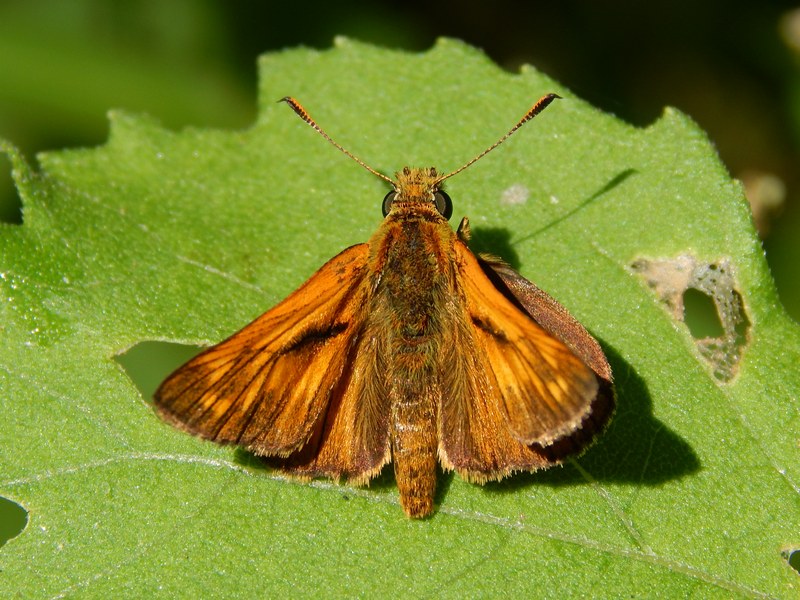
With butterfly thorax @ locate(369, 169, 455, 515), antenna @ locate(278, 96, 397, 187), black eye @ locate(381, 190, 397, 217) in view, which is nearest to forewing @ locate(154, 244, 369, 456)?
butterfly thorax @ locate(369, 169, 455, 515)

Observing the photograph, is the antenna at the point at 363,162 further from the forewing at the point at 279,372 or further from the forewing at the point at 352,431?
the forewing at the point at 352,431

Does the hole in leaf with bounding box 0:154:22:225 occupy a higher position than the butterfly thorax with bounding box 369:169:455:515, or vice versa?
the hole in leaf with bounding box 0:154:22:225

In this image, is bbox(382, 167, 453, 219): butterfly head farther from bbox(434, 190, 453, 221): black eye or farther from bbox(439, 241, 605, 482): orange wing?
bbox(439, 241, 605, 482): orange wing

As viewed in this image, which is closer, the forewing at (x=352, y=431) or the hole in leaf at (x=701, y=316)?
the forewing at (x=352, y=431)

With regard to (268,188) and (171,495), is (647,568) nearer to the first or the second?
(171,495)

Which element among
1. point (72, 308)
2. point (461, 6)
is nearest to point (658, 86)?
point (461, 6)

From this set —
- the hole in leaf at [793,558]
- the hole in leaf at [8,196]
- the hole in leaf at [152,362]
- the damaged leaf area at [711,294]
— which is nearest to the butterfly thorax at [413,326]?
the damaged leaf area at [711,294]

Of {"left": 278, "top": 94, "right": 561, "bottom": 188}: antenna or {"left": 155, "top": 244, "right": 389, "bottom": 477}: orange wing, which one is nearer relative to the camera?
{"left": 155, "top": 244, "right": 389, "bottom": 477}: orange wing

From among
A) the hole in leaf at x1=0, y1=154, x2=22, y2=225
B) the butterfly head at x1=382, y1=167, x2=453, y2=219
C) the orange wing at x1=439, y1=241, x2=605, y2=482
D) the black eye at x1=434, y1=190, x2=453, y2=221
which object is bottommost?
the orange wing at x1=439, y1=241, x2=605, y2=482
